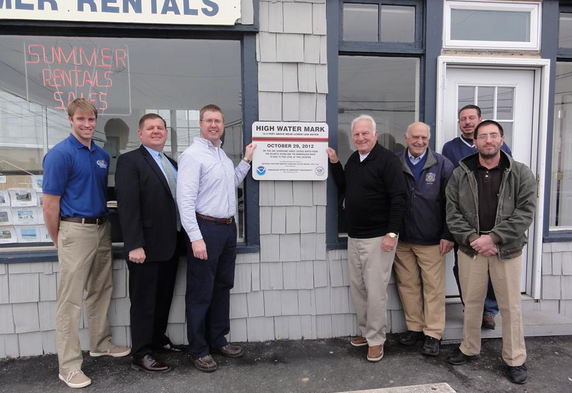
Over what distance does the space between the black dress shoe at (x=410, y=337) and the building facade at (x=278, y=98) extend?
16 centimetres

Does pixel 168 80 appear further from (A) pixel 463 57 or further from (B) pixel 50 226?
(A) pixel 463 57

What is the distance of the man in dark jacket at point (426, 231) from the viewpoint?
296cm

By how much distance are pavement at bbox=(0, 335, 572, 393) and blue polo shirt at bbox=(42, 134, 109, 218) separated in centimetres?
113

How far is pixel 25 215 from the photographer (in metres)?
3.14

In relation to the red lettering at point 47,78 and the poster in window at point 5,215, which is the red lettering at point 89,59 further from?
the poster in window at point 5,215

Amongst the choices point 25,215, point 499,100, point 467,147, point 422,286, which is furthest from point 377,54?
point 25,215

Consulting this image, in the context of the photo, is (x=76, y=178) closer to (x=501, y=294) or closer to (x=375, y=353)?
(x=375, y=353)

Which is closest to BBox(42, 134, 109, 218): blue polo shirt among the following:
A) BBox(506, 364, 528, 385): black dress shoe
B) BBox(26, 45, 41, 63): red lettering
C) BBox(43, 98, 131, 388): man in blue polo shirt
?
BBox(43, 98, 131, 388): man in blue polo shirt

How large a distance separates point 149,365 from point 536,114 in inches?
143

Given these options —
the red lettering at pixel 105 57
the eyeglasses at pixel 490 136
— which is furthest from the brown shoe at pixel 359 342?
the red lettering at pixel 105 57

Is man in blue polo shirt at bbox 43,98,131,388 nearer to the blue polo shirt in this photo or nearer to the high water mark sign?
the blue polo shirt

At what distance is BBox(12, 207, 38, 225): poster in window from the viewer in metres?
3.13

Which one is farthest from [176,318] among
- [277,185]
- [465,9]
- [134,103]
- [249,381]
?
[465,9]

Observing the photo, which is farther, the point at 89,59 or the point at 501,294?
the point at 89,59
